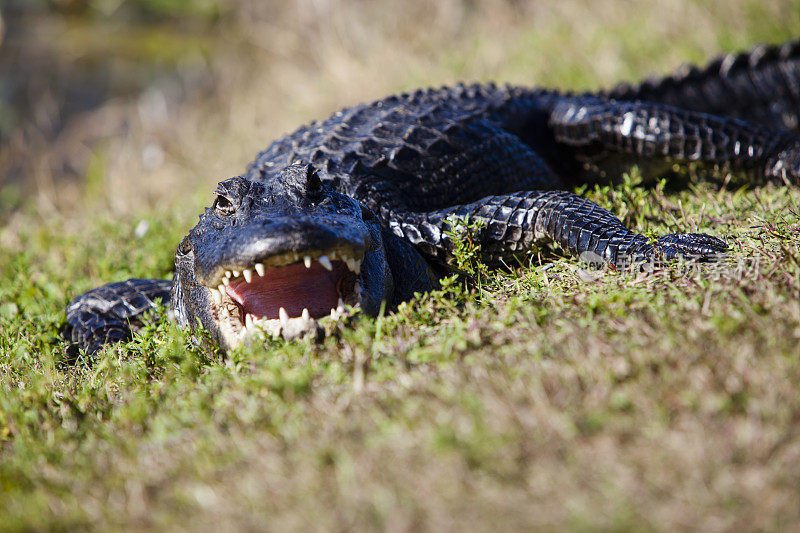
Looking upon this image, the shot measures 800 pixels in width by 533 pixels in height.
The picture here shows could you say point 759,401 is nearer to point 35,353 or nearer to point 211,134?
point 35,353

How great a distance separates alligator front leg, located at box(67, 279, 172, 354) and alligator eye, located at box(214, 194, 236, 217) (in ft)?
2.85

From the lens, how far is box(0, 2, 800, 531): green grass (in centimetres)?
158

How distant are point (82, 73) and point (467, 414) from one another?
13412 mm

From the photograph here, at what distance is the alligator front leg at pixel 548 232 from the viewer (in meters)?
2.86

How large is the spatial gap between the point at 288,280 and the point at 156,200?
4.76 meters

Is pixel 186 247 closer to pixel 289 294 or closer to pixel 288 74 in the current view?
pixel 289 294

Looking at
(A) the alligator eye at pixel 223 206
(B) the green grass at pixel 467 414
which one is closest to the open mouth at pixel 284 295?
(B) the green grass at pixel 467 414

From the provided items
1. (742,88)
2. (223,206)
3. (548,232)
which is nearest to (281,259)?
(223,206)

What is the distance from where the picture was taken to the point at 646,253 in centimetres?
286

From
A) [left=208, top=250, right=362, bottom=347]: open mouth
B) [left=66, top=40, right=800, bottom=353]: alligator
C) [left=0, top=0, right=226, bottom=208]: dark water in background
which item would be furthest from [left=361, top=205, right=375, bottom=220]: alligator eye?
[left=0, top=0, right=226, bottom=208]: dark water in background

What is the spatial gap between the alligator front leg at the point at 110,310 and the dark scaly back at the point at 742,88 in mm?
3627

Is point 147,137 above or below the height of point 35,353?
above

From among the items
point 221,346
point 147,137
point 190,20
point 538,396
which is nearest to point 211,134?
point 147,137

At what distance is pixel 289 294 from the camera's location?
287cm
